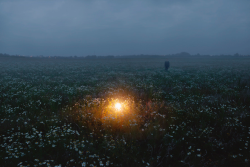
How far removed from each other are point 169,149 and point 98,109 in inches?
150

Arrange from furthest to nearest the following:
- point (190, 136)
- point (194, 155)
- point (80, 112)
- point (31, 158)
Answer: point (80, 112) < point (190, 136) < point (194, 155) < point (31, 158)

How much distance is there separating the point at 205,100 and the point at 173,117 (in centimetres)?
360

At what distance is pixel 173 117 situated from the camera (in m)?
6.20

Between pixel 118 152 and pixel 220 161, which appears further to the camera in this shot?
pixel 118 152

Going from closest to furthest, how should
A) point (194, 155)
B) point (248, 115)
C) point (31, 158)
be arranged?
point (31, 158) → point (194, 155) → point (248, 115)

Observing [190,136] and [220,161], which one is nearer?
[220,161]

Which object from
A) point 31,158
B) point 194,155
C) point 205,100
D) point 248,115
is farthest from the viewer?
point 205,100

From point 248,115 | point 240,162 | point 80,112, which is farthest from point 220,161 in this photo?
point 80,112

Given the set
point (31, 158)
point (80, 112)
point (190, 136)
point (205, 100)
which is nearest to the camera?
point (31, 158)

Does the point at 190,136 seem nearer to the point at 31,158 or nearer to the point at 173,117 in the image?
the point at 173,117

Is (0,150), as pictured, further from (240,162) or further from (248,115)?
(248,115)

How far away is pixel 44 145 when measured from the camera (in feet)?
14.4

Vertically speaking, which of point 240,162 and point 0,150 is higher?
point 0,150

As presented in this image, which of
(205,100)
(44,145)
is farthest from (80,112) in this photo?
(205,100)
